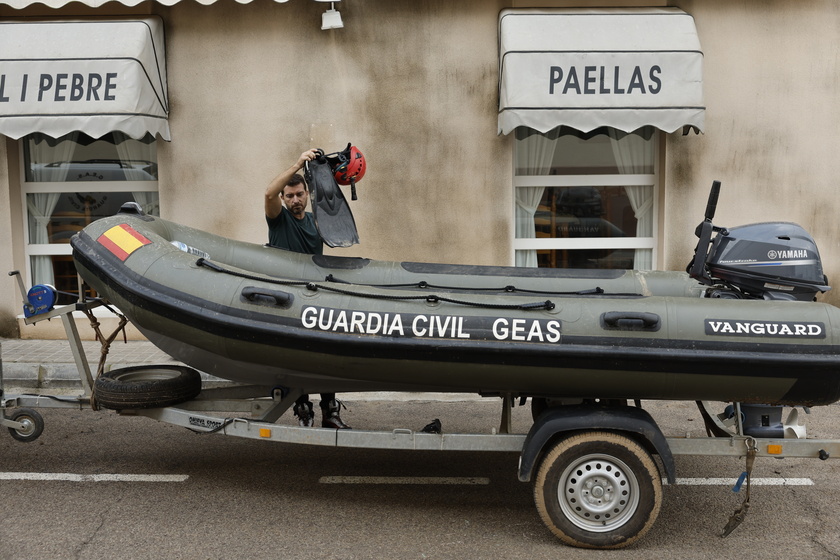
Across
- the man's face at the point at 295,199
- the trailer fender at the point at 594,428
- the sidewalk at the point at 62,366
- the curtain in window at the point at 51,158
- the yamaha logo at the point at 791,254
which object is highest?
the curtain in window at the point at 51,158

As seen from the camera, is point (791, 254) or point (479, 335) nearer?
point (479, 335)

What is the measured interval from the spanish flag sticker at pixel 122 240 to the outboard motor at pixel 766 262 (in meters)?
3.17

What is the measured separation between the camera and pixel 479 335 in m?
3.91

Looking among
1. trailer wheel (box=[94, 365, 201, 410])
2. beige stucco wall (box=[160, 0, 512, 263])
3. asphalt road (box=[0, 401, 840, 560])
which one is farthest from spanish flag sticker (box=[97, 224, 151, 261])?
beige stucco wall (box=[160, 0, 512, 263])

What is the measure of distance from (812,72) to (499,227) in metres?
3.85

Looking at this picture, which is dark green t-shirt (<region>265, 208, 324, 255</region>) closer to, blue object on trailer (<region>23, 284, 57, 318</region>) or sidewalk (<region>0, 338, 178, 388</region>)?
blue object on trailer (<region>23, 284, 57, 318</region>)

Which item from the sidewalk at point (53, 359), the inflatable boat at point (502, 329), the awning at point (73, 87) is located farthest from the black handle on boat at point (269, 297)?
the awning at point (73, 87)

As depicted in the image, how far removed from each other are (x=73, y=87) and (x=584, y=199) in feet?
18.6

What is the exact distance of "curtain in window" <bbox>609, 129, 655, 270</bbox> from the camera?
9023 millimetres

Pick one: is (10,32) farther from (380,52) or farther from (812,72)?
(812,72)

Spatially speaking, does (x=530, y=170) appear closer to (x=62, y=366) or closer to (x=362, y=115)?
(x=362, y=115)

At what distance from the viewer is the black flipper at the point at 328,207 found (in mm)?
4711

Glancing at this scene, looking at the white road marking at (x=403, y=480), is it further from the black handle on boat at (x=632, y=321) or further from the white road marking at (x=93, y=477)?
the black handle on boat at (x=632, y=321)

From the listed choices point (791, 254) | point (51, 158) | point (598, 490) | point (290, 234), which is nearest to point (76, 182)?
point (51, 158)
